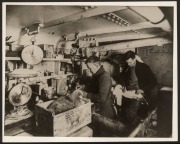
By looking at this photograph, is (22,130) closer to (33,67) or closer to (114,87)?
(33,67)

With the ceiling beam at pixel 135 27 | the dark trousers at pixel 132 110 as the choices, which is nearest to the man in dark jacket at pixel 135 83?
the dark trousers at pixel 132 110

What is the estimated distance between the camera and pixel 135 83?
4.92 ft

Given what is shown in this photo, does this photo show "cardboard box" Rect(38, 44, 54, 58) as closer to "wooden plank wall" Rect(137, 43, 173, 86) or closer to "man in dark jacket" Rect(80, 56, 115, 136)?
"man in dark jacket" Rect(80, 56, 115, 136)

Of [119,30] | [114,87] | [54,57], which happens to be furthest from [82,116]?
[119,30]

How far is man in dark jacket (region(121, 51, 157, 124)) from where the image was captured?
1493mm

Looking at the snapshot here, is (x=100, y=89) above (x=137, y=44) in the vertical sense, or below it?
below

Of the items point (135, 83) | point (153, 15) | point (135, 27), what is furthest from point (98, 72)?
point (153, 15)

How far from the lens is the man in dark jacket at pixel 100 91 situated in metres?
1.49

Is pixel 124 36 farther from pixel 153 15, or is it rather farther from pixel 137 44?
pixel 153 15

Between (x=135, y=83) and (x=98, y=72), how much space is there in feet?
0.66

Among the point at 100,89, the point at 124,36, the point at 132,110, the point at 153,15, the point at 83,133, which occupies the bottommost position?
the point at 83,133

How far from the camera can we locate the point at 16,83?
148 cm

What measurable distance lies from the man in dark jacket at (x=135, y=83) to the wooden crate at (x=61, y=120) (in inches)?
8.3

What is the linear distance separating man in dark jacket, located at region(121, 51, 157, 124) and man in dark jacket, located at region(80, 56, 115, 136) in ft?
0.26
